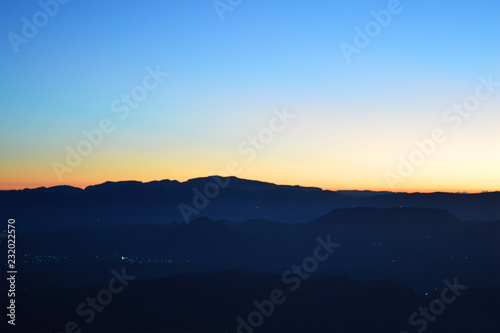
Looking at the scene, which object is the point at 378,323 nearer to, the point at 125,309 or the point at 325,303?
the point at 325,303

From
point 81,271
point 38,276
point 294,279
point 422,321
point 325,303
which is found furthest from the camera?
point 81,271

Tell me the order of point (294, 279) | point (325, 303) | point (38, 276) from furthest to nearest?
point (38, 276) → point (294, 279) → point (325, 303)

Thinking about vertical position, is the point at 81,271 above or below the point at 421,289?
above

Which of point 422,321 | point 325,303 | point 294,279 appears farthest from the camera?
point 294,279

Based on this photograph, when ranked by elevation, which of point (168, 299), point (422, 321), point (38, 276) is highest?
point (38, 276)

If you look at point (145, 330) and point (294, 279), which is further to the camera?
point (294, 279)

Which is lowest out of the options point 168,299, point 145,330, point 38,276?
point 145,330

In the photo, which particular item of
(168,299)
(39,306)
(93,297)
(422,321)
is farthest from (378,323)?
(39,306)

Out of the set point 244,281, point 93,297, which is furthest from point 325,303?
point 93,297

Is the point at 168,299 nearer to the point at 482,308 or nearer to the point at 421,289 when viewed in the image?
the point at 482,308
